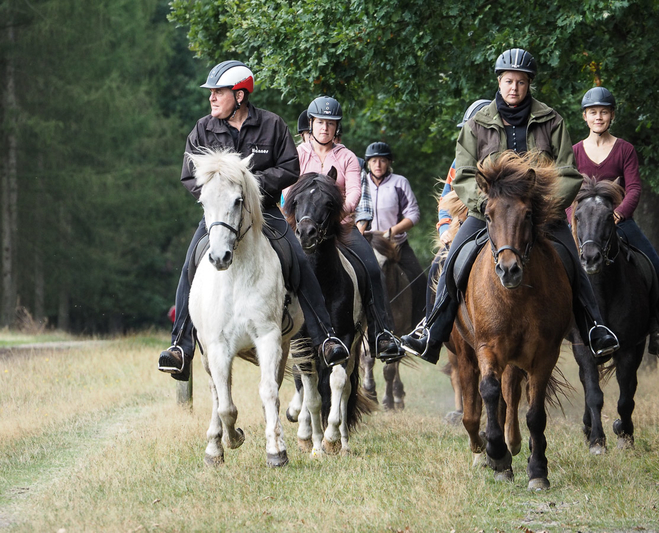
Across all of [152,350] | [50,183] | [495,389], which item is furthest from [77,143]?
[495,389]

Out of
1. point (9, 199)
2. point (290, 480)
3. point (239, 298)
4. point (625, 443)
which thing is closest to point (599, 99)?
point (625, 443)

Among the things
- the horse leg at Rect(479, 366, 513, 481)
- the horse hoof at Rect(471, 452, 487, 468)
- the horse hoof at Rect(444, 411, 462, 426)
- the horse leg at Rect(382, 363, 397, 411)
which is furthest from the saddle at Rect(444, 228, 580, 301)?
the horse leg at Rect(382, 363, 397, 411)

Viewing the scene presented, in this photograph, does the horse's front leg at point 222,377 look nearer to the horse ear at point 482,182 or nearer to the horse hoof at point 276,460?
the horse hoof at point 276,460

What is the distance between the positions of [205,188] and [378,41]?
6515mm

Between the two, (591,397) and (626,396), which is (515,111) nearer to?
(591,397)

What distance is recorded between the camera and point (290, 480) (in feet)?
23.1

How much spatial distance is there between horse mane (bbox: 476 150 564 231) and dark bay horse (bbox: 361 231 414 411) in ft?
18.1

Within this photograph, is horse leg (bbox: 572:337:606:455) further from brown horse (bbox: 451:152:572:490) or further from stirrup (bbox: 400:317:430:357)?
brown horse (bbox: 451:152:572:490)

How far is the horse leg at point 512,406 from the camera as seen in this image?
7602 mm

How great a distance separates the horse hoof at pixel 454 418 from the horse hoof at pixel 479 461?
311 cm

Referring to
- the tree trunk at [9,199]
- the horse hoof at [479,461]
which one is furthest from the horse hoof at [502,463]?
the tree trunk at [9,199]

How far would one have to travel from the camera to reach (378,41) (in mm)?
13047

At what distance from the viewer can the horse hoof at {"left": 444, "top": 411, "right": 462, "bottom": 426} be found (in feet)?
36.6

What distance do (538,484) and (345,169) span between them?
386 centimetres
